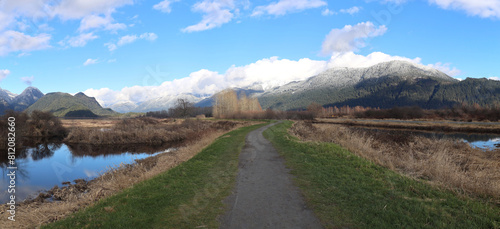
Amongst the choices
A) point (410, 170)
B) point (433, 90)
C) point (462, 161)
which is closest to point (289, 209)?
point (410, 170)

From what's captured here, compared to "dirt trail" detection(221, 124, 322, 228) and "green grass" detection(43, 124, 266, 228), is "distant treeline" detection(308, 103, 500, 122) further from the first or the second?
"green grass" detection(43, 124, 266, 228)

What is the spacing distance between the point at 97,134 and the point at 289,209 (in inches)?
1594

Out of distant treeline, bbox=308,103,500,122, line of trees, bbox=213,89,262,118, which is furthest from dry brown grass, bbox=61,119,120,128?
distant treeline, bbox=308,103,500,122

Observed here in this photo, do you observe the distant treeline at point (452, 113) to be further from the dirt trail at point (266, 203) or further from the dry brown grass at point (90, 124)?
the dry brown grass at point (90, 124)

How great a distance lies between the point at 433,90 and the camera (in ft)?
654

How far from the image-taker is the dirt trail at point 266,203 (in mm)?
5168

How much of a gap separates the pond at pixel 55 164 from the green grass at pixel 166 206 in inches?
417

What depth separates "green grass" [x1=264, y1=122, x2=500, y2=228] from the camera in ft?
16.2

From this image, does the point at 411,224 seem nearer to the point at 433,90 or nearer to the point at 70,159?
the point at 70,159

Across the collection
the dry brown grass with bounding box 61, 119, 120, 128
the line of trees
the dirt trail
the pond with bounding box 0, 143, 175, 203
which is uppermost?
the line of trees

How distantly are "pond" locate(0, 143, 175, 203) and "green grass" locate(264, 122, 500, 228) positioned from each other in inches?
594

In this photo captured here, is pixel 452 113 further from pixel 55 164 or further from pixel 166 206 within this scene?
pixel 55 164

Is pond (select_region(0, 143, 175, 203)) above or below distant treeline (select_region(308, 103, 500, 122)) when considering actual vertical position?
below

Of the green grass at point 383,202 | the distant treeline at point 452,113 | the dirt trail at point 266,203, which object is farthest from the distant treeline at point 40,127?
the distant treeline at point 452,113
